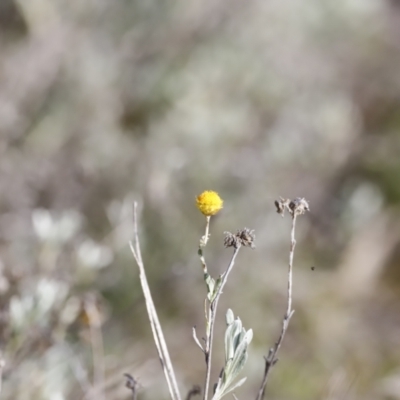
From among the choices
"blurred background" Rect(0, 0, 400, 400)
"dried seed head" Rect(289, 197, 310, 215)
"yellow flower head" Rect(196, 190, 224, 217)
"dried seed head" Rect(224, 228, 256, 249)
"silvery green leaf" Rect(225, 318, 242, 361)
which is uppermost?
"blurred background" Rect(0, 0, 400, 400)

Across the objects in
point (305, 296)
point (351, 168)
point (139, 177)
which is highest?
point (351, 168)

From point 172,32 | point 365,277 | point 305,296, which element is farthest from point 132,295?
point 172,32

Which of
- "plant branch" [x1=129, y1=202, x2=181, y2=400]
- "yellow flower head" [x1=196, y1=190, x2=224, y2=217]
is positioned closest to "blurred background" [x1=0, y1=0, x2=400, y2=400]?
"plant branch" [x1=129, y1=202, x2=181, y2=400]

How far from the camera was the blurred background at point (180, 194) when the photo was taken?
166 cm

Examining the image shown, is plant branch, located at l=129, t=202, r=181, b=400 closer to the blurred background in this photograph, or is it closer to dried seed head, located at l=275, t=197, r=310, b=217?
dried seed head, located at l=275, t=197, r=310, b=217

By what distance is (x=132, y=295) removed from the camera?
1962mm

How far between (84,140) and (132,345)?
3.34ft

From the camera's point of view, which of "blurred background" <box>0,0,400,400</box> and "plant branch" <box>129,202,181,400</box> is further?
"blurred background" <box>0,0,400,400</box>

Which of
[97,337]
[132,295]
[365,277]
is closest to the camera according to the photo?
[97,337]

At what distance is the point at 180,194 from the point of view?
227 cm

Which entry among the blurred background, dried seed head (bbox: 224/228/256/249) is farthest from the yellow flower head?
the blurred background

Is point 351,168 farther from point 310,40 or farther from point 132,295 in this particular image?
point 132,295

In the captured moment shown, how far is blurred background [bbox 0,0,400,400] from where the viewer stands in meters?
1.66

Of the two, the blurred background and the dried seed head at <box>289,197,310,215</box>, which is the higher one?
the blurred background
